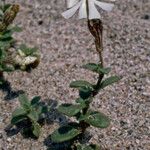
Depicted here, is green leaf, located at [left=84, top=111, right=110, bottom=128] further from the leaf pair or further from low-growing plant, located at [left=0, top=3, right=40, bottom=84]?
low-growing plant, located at [left=0, top=3, right=40, bottom=84]

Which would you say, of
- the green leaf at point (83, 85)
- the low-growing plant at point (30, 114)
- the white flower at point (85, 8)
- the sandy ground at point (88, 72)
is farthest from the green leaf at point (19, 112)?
the white flower at point (85, 8)

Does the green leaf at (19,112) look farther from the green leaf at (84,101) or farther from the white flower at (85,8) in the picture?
the white flower at (85,8)

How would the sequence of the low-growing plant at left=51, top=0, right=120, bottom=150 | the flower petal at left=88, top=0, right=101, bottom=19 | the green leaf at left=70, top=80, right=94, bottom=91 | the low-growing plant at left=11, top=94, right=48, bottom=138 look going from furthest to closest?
the low-growing plant at left=11, top=94, right=48, bottom=138, the green leaf at left=70, top=80, right=94, bottom=91, the low-growing plant at left=51, top=0, right=120, bottom=150, the flower petal at left=88, top=0, right=101, bottom=19

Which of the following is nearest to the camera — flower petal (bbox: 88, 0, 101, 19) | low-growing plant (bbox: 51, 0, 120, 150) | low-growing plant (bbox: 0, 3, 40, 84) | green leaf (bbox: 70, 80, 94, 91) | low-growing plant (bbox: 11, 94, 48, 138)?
flower petal (bbox: 88, 0, 101, 19)

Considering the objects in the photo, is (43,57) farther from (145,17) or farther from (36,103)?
(145,17)

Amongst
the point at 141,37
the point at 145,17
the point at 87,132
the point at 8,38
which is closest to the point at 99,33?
the point at 87,132

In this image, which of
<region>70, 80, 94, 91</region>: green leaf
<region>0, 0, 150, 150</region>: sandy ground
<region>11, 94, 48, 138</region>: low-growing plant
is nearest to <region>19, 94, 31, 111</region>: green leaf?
<region>11, 94, 48, 138</region>: low-growing plant
